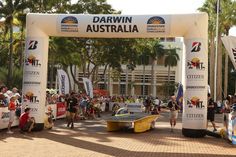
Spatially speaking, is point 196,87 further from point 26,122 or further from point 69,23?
point 26,122

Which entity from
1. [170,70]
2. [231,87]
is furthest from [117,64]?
[170,70]

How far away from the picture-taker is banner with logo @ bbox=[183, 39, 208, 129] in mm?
16281

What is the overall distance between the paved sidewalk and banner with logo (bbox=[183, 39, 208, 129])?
0.79m

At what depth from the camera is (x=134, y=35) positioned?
17094mm

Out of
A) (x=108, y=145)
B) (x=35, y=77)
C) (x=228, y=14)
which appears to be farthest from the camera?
(x=228, y=14)

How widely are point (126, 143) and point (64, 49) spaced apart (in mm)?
23010

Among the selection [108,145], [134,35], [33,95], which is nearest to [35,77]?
[33,95]

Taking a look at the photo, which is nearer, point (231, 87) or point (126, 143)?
point (126, 143)

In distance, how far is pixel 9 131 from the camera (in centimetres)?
1645

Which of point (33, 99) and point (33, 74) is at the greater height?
point (33, 74)

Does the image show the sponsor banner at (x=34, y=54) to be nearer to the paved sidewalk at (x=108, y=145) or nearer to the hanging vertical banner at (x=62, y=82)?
the paved sidewalk at (x=108, y=145)

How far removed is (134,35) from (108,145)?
5527 millimetres

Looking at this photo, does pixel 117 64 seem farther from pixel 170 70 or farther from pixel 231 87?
pixel 170 70

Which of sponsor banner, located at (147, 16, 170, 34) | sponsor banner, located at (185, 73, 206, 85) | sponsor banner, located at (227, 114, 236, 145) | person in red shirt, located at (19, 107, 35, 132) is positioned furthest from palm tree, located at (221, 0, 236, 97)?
person in red shirt, located at (19, 107, 35, 132)
